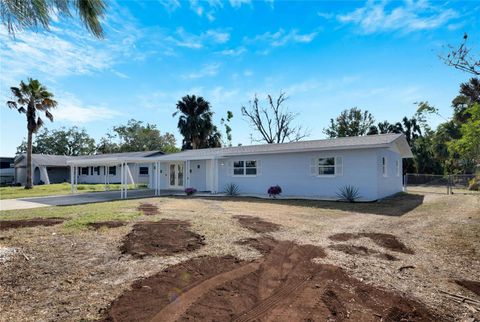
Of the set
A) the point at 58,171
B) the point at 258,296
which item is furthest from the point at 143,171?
the point at 258,296

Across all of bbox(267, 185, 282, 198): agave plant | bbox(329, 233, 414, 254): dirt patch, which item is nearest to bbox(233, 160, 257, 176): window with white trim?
bbox(267, 185, 282, 198): agave plant

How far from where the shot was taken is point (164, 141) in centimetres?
5241

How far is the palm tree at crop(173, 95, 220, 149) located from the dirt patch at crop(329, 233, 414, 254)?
26.7 metres

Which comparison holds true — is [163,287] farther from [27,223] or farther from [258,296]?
[27,223]

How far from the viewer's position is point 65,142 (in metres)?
55.2

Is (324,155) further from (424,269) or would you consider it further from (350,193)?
(424,269)

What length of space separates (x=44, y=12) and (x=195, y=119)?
28632mm

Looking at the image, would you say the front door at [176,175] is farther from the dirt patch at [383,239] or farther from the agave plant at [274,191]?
the dirt patch at [383,239]

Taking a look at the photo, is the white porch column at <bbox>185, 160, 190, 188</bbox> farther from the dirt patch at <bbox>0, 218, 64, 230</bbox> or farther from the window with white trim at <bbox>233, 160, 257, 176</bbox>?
the dirt patch at <bbox>0, 218, 64, 230</bbox>

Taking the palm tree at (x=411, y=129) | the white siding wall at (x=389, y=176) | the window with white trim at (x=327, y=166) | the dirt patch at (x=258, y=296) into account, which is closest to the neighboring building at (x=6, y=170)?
the window with white trim at (x=327, y=166)

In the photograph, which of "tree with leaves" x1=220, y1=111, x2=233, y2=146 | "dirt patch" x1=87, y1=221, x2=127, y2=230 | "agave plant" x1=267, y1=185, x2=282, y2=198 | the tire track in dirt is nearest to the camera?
the tire track in dirt

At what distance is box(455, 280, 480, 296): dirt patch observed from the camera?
13.5ft

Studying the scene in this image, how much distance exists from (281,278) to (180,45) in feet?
41.2

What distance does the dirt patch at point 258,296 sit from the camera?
3.32 meters
